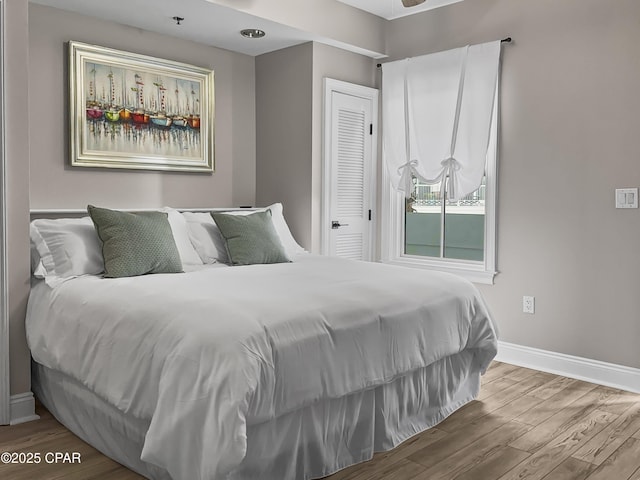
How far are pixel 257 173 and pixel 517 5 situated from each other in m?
2.39

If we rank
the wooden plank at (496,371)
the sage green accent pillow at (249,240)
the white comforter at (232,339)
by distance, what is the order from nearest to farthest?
the white comforter at (232,339) → the sage green accent pillow at (249,240) → the wooden plank at (496,371)

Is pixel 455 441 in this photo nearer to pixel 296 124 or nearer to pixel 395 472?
pixel 395 472

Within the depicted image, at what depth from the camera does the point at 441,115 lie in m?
4.32

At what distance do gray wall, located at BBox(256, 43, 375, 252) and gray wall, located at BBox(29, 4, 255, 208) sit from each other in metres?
0.13

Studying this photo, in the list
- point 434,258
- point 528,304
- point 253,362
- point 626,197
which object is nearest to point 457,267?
point 434,258

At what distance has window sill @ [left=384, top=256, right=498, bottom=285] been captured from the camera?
4.16m

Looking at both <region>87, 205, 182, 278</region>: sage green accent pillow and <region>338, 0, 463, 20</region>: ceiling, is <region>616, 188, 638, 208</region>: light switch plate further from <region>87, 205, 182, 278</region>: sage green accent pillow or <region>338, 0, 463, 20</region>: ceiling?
<region>87, 205, 182, 278</region>: sage green accent pillow

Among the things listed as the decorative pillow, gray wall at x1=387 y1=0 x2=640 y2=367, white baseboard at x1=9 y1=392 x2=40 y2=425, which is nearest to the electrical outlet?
gray wall at x1=387 y1=0 x2=640 y2=367

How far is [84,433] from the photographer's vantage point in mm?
2604

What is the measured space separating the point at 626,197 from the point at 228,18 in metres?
2.84

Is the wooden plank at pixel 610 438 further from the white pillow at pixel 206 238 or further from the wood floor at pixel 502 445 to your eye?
the white pillow at pixel 206 238

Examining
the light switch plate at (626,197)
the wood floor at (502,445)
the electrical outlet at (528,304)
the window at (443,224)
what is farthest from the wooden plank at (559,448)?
the window at (443,224)

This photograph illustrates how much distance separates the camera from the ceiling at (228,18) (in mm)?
3543

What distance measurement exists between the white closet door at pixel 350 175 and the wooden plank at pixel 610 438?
2.39 metres
